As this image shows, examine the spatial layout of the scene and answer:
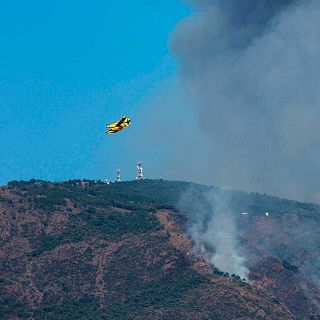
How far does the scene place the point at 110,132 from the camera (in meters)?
170
